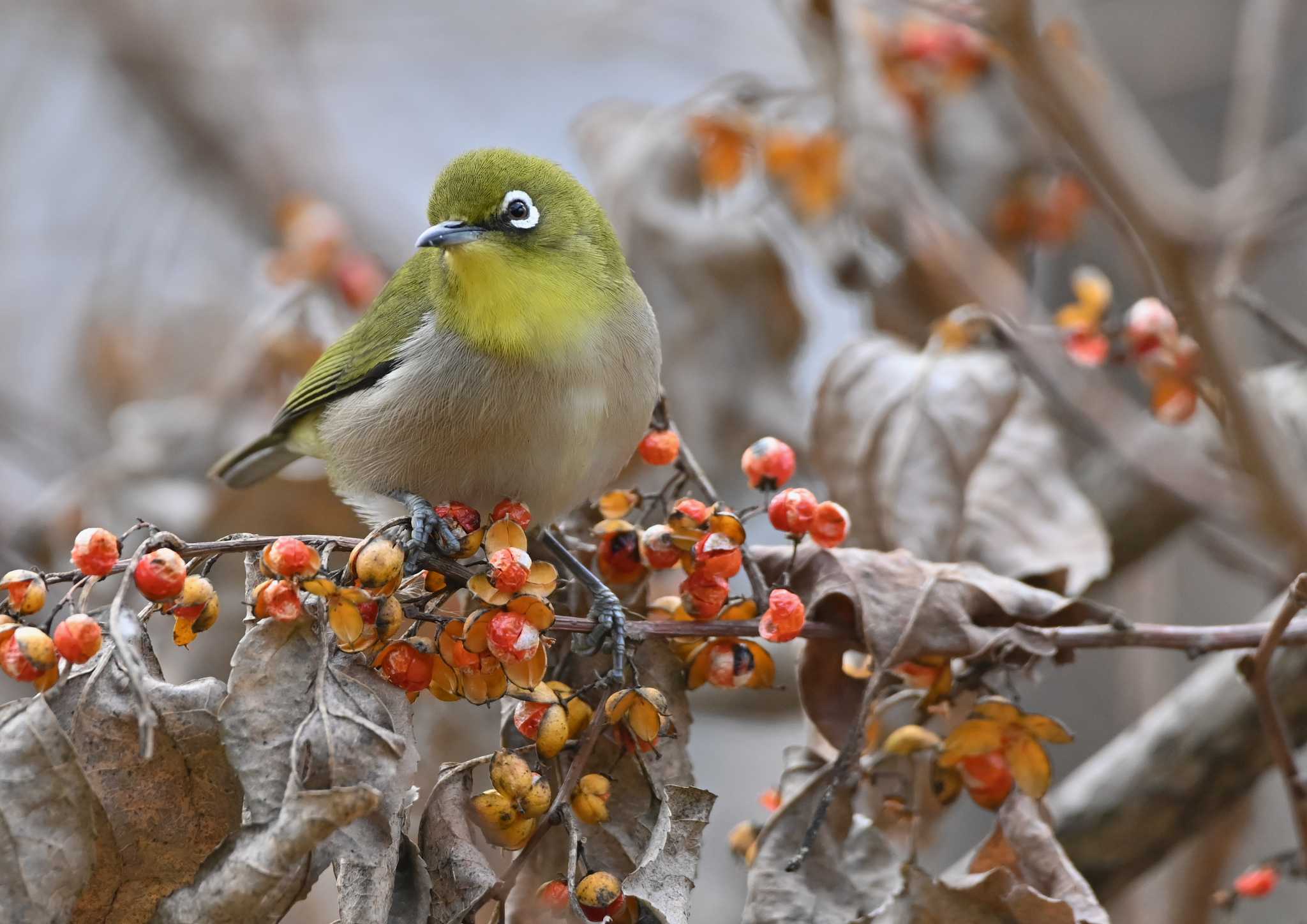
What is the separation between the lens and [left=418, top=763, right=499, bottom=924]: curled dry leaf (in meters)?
2.11

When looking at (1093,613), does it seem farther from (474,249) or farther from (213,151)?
(213,151)

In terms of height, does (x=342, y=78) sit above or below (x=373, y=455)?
above

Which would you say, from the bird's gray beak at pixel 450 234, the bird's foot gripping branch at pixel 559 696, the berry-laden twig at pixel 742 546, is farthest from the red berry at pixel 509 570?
the bird's gray beak at pixel 450 234

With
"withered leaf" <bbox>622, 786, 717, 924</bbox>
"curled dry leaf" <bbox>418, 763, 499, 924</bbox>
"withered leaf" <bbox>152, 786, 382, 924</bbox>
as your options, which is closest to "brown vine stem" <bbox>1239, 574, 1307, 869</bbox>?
"withered leaf" <bbox>622, 786, 717, 924</bbox>

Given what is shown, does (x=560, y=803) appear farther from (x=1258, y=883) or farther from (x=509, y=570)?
(x=1258, y=883)

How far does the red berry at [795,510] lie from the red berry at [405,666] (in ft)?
2.33

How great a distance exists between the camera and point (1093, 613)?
2.52 meters

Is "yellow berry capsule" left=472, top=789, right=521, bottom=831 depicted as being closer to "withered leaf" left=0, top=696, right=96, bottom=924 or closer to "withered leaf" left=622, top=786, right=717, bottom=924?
"withered leaf" left=622, top=786, right=717, bottom=924

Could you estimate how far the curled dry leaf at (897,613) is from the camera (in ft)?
7.91

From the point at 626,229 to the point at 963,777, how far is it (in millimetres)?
2189

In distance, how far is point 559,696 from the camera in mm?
2322

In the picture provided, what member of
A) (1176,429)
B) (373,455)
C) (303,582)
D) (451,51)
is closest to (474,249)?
(373,455)

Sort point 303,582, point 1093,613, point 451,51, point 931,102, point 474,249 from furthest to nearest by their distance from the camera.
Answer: point 451,51 → point 931,102 → point 474,249 → point 1093,613 → point 303,582

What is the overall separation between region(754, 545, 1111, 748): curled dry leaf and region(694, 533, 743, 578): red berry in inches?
6.9
